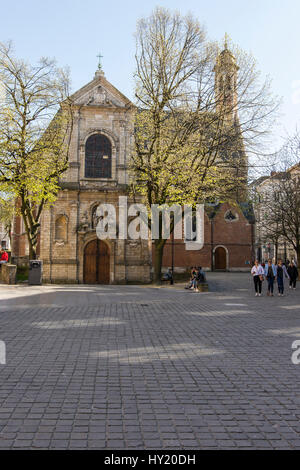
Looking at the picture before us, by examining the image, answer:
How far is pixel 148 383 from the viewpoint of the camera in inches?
221

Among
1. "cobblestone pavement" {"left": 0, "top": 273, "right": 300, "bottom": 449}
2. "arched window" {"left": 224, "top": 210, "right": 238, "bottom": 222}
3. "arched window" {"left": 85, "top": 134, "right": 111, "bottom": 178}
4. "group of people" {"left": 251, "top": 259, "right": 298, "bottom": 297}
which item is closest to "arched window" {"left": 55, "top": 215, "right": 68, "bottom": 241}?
"arched window" {"left": 85, "top": 134, "right": 111, "bottom": 178}

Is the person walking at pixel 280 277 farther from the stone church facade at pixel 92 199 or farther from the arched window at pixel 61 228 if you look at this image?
the arched window at pixel 61 228

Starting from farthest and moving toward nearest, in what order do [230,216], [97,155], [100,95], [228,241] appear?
[230,216] < [228,241] < [100,95] < [97,155]

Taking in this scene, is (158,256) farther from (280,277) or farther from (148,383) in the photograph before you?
(148,383)

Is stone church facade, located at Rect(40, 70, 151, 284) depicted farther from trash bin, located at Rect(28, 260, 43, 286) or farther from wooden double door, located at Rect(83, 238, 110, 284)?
trash bin, located at Rect(28, 260, 43, 286)

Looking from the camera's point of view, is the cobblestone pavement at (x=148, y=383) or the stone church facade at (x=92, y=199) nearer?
the cobblestone pavement at (x=148, y=383)

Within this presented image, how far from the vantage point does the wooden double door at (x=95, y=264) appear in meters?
31.0

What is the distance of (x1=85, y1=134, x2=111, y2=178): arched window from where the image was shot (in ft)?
104

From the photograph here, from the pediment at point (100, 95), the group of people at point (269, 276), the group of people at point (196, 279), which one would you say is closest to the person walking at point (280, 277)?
the group of people at point (269, 276)

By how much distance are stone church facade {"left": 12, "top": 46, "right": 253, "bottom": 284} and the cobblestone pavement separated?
19.5 meters

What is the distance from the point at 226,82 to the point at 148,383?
2029cm

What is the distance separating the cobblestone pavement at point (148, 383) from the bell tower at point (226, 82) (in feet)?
50.0

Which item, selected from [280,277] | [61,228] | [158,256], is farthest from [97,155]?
[280,277]

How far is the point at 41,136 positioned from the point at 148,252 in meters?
11.6
